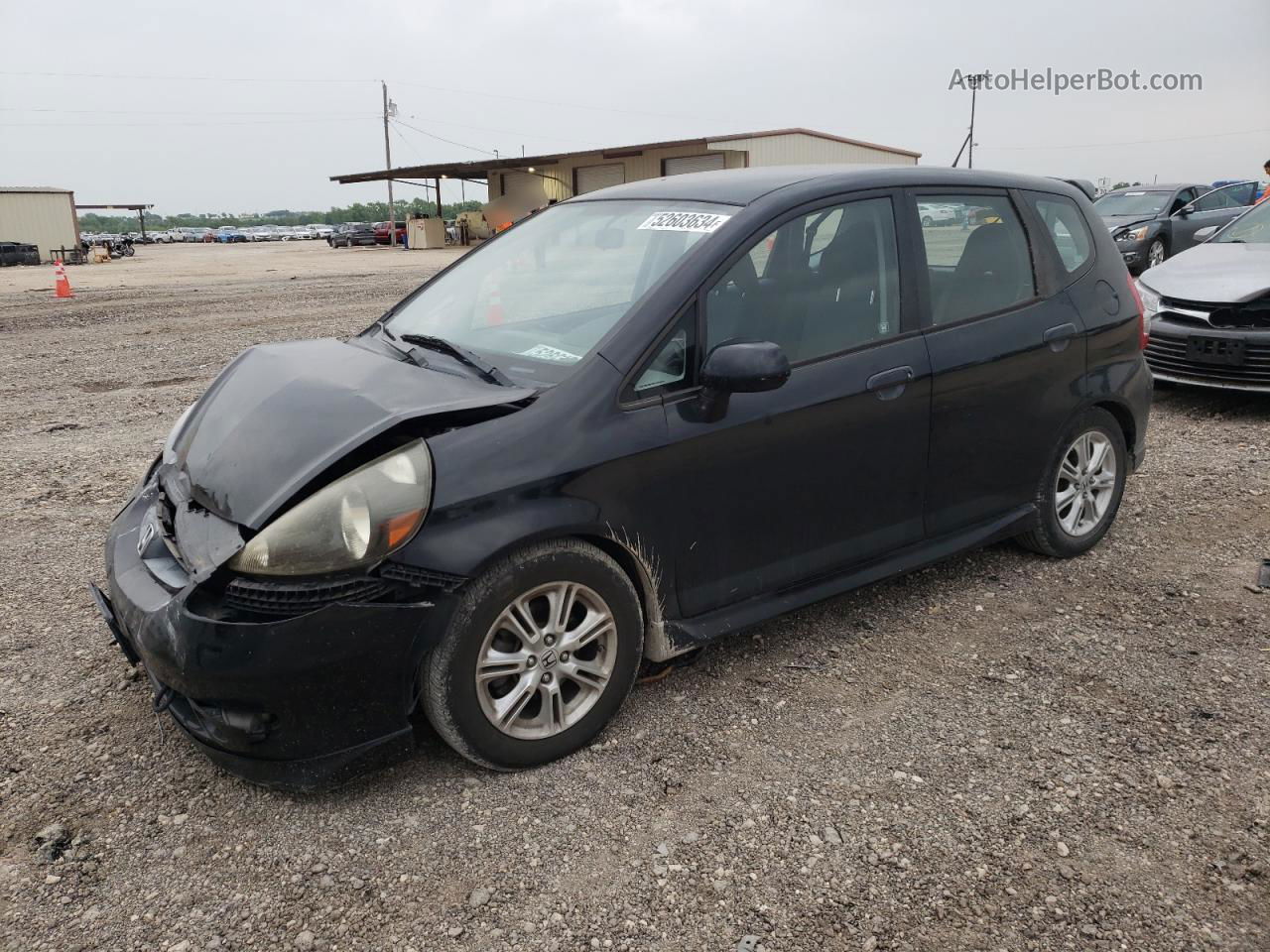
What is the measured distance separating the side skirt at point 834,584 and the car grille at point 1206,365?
3.72m

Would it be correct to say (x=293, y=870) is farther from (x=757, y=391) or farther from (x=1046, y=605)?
(x=1046, y=605)

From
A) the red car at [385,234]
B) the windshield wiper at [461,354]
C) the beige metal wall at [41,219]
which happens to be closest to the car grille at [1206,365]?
the windshield wiper at [461,354]

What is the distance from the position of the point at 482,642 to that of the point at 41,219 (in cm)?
4793

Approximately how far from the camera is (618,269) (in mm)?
3445

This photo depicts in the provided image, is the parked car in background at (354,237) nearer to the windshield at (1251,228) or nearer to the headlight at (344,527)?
the windshield at (1251,228)

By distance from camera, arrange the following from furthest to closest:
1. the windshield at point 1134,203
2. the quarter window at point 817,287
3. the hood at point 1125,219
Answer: the windshield at point 1134,203 < the hood at point 1125,219 < the quarter window at point 817,287

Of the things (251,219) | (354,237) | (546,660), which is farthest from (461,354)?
(251,219)

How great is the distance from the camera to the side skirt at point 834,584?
3.16 meters

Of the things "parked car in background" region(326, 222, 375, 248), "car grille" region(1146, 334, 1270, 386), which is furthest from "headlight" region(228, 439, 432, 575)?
"parked car in background" region(326, 222, 375, 248)

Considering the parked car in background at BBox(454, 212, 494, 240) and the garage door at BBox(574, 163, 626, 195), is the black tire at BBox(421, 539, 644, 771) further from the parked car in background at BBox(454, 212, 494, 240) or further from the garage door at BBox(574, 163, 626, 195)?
the parked car in background at BBox(454, 212, 494, 240)

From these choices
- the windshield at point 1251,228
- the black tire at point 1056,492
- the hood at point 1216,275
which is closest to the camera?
the black tire at point 1056,492

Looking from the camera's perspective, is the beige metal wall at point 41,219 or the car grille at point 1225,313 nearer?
the car grille at point 1225,313

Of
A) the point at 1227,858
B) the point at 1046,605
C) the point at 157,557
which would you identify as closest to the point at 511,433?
the point at 157,557

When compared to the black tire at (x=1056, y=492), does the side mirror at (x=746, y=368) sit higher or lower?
higher
